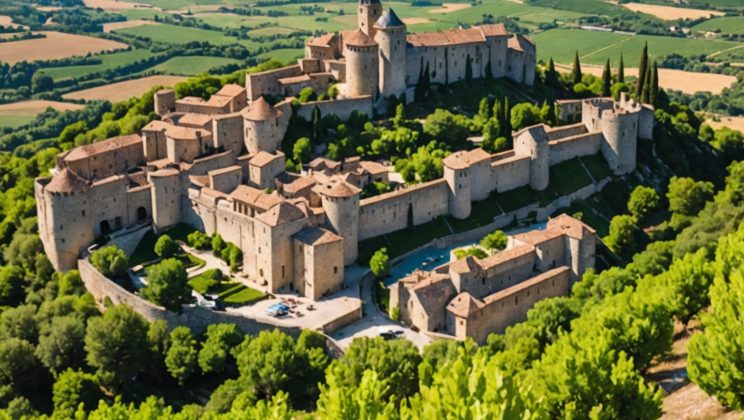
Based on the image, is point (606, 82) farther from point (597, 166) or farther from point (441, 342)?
point (441, 342)

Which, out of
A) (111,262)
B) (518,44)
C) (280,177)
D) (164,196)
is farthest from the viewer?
(518,44)

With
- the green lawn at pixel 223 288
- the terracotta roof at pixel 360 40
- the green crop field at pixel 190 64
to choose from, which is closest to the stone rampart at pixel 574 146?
the terracotta roof at pixel 360 40

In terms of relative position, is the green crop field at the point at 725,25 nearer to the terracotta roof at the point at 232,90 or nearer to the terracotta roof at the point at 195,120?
the terracotta roof at the point at 232,90

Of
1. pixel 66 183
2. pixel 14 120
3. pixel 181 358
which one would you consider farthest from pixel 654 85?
pixel 14 120

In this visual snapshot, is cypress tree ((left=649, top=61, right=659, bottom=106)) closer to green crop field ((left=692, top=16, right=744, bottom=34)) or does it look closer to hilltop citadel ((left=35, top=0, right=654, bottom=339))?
hilltop citadel ((left=35, top=0, right=654, bottom=339))

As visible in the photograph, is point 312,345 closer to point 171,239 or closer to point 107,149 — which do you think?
point 171,239
